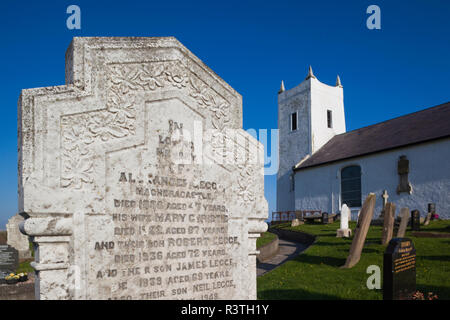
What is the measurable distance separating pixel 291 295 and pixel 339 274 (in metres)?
2.29

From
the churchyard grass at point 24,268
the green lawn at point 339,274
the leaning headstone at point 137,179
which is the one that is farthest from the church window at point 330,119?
the leaning headstone at point 137,179

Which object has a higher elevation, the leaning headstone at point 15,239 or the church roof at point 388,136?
the church roof at point 388,136

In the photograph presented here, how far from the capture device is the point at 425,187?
20641 mm

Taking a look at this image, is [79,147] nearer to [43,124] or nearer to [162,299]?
[43,124]

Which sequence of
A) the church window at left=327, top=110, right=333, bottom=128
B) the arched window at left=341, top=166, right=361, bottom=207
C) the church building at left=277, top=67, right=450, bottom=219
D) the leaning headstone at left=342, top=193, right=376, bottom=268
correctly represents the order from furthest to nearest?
the church window at left=327, top=110, right=333, bottom=128 → the arched window at left=341, top=166, right=361, bottom=207 → the church building at left=277, top=67, right=450, bottom=219 → the leaning headstone at left=342, top=193, right=376, bottom=268

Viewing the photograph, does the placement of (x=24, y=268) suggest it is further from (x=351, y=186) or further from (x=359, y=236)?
(x=351, y=186)

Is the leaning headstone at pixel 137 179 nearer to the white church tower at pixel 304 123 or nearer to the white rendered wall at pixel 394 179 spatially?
Result: the white rendered wall at pixel 394 179

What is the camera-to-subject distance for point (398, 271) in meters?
5.75

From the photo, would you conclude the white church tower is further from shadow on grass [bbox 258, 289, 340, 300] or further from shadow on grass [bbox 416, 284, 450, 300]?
shadow on grass [bbox 258, 289, 340, 300]

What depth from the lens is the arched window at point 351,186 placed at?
2470 centimetres

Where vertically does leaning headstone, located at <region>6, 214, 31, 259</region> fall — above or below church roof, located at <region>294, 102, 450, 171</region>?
below

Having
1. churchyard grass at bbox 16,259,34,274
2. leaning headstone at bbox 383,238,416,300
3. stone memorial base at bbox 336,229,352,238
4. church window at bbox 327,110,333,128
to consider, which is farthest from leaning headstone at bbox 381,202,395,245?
church window at bbox 327,110,333,128

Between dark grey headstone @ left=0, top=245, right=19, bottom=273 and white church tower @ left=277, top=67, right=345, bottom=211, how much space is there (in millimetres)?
24098

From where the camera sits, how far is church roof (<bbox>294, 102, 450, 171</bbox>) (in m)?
21.3
